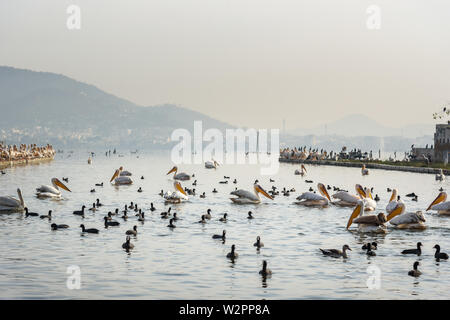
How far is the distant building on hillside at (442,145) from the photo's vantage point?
274 feet

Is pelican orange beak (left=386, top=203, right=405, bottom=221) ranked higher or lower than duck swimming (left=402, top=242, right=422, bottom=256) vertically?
higher

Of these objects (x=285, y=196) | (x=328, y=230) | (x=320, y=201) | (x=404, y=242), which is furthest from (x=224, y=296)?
(x=285, y=196)

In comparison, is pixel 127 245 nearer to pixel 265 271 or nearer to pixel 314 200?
pixel 265 271

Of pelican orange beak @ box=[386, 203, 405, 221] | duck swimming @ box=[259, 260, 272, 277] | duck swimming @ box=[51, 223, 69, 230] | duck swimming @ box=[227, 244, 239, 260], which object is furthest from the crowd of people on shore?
duck swimming @ box=[259, 260, 272, 277]

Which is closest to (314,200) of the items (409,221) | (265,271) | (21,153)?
(409,221)

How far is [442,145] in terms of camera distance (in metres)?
84.2

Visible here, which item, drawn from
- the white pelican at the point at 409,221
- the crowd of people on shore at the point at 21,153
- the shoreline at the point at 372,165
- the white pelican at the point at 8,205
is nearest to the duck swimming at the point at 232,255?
the white pelican at the point at 409,221

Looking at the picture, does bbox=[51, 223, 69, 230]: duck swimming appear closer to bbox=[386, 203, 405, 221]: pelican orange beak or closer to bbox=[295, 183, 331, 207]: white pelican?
bbox=[386, 203, 405, 221]: pelican orange beak

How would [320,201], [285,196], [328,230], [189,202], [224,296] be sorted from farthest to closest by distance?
[285,196]
[189,202]
[320,201]
[328,230]
[224,296]

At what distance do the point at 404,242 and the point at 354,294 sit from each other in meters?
8.85

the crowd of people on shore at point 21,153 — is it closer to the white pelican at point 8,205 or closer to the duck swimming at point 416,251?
the white pelican at point 8,205

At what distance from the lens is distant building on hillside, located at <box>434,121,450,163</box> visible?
3290 inches

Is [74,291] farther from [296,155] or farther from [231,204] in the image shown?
A: [296,155]
